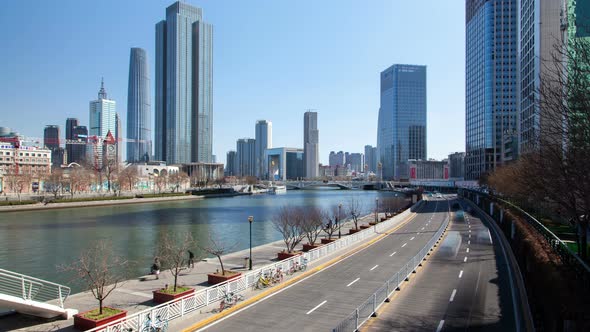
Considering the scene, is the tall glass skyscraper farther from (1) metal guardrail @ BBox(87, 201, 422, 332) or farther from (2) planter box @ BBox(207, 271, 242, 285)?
(2) planter box @ BBox(207, 271, 242, 285)

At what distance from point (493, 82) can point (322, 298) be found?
171301mm

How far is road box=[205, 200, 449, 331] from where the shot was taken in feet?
55.1

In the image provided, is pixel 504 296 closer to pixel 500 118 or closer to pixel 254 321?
pixel 254 321

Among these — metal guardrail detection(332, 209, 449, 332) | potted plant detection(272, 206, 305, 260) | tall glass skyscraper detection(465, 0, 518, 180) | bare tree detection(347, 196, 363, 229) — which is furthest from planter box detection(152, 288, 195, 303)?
tall glass skyscraper detection(465, 0, 518, 180)

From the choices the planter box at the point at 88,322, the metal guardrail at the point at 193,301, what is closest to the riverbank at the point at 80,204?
the metal guardrail at the point at 193,301

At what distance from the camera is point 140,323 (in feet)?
49.5

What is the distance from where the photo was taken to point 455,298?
68.0 ft

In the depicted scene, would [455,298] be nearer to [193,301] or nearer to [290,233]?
[193,301]

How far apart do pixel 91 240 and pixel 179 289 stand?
32827 mm

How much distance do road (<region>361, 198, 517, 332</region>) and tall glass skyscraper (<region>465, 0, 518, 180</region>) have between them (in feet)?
467

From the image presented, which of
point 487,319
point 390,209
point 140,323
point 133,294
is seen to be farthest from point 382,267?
point 390,209

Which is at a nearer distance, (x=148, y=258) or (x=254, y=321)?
(x=254, y=321)

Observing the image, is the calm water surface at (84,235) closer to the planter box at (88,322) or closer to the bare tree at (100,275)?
the bare tree at (100,275)

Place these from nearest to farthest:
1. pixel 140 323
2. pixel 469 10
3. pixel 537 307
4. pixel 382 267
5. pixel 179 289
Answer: pixel 140 323 < pixel 537 307 < pixel 179 289 < pixel 382 267 < pixel 469 10
